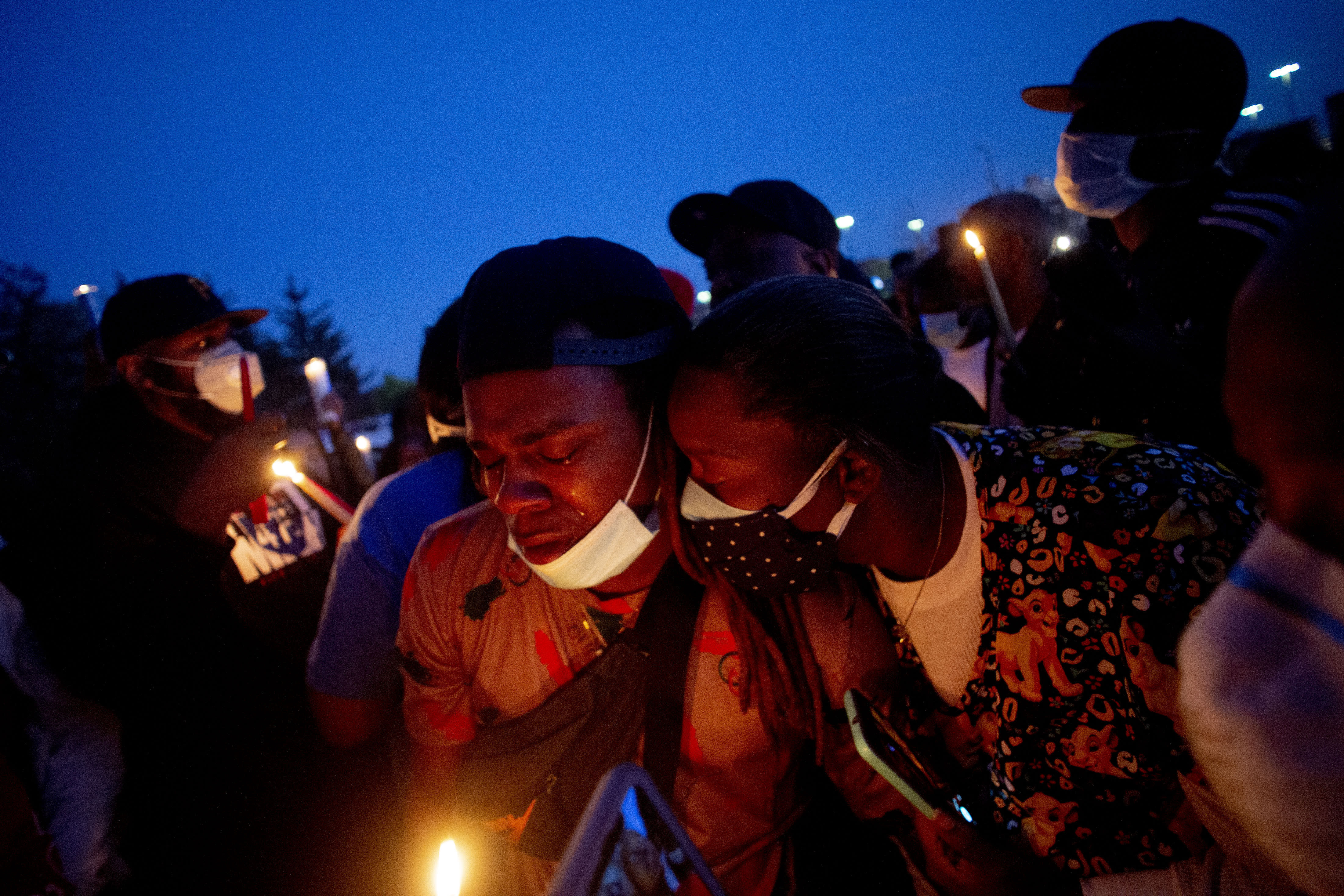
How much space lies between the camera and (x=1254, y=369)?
0.79m

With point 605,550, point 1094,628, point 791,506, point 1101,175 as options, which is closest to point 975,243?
point 1101,175

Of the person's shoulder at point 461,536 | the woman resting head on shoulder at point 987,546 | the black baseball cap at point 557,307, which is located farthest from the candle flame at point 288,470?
the woman resting head on shoulder at point 987,546

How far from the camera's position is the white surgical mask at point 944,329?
16.9 feet

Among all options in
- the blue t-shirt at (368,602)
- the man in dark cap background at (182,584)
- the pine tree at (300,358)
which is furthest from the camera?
the pine tree at (300,358)

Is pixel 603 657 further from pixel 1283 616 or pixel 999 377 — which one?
pixel 999 377

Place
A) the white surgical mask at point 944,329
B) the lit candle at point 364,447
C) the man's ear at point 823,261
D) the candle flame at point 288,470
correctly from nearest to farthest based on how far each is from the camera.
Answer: the candle flame at point 288,470 < the man's ear at point 823,261 < the white surgical mask at point 944,329 < the lit candle at point 364,447

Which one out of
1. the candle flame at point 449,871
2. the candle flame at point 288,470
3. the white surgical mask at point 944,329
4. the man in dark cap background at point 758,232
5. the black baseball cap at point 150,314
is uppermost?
the black baseball cap at point 150,314

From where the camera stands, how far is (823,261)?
3.68 metres

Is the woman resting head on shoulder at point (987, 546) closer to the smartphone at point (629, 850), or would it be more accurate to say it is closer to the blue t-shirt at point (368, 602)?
the smartphone at point (629, 850)

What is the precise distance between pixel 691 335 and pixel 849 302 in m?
0.51

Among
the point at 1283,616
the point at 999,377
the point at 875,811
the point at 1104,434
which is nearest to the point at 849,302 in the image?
the point at 1104,434

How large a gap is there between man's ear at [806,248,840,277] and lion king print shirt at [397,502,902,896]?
2119 mm

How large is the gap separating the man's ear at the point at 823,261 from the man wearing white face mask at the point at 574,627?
166cm

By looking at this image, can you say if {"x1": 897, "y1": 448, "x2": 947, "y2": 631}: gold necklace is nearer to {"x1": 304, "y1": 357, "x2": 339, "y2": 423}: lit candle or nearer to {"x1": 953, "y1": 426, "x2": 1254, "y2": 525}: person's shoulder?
{"x1": 953, "y1": 426, "x2": 1254, "y2": 525}: person's shoulder
